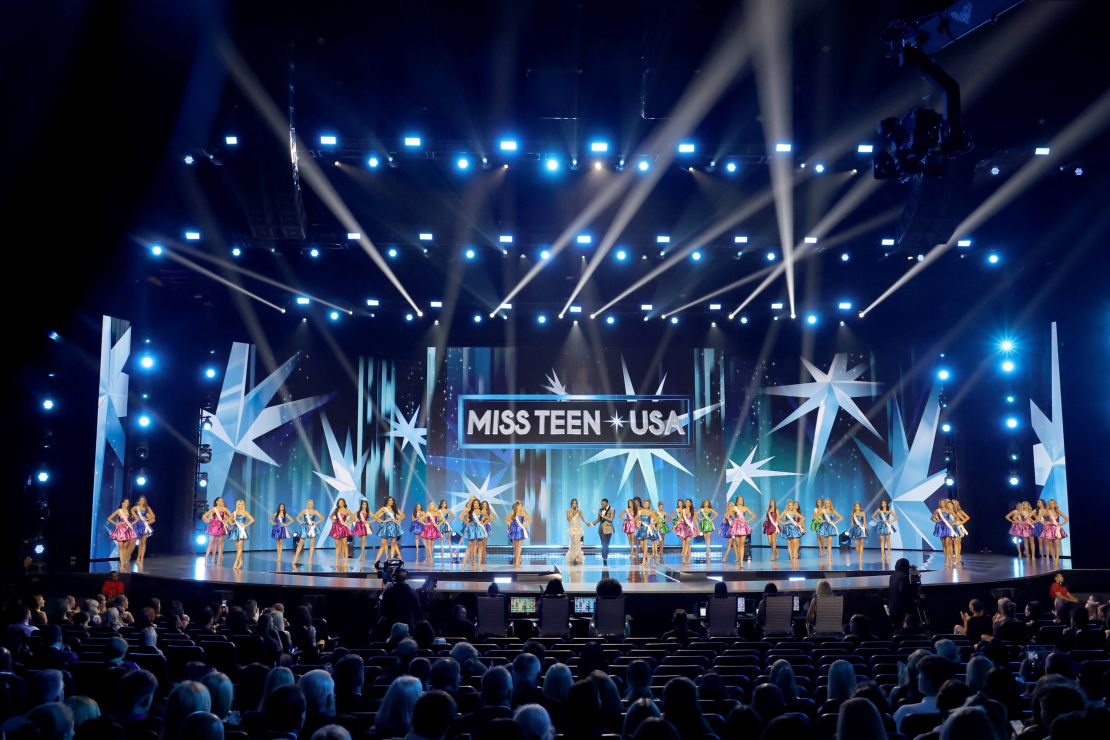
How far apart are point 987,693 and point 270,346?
2076 centimetres

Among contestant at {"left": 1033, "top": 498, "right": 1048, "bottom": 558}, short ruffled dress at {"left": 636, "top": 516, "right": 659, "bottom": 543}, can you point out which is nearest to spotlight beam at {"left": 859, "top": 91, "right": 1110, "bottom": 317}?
contestant at {"left": 1033, "top": 498, "right": 1048, "bottom": 558}

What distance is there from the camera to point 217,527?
58.6 ft

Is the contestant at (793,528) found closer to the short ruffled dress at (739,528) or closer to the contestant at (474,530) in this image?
the short ruffled dress at (739,528)

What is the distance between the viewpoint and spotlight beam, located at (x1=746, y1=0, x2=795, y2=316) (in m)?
10.3

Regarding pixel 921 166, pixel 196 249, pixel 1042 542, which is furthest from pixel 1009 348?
pixel 196 249

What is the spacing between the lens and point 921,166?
9336 millimetres

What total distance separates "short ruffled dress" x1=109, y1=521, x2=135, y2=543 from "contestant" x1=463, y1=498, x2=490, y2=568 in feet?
21.4

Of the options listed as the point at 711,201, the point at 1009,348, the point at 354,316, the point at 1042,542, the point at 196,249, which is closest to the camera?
the point at 711,201

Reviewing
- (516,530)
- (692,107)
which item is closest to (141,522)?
(516,530)

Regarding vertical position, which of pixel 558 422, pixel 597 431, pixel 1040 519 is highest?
pixel 558 422

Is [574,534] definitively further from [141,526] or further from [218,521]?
[141,526]

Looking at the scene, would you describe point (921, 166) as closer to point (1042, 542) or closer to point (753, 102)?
point (753, 102)

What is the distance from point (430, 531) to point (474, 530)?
1.02m

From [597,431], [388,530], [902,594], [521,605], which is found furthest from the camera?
[597,431]
